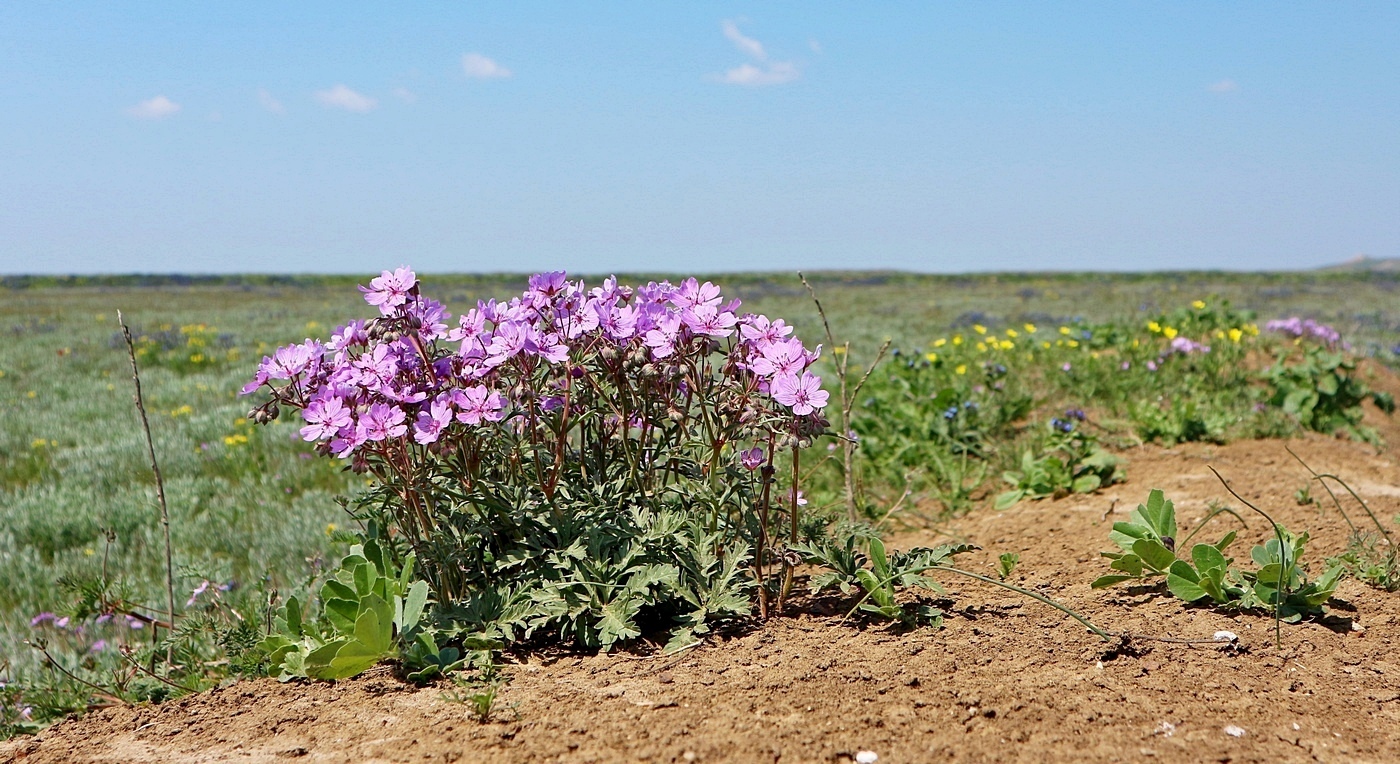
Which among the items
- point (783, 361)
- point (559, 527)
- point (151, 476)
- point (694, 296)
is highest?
point (694, 296)

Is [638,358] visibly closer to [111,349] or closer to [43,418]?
[43,418]

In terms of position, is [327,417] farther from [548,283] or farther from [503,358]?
[548,283]

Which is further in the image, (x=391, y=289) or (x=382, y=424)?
(x=391, y=289)

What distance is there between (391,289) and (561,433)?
572 mm

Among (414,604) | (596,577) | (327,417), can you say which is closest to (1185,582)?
(596,577)

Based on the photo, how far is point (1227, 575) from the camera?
2824 millimetres

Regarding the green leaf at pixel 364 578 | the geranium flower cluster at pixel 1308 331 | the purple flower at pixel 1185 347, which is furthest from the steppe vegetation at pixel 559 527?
the geranium flower cluster at pixel 1308 331

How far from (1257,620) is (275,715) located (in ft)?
8.55

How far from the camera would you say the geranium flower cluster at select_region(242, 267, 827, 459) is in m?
2.31

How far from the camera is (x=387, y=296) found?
242cm

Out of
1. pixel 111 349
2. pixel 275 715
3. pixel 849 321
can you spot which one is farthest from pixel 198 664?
pixel 849 321

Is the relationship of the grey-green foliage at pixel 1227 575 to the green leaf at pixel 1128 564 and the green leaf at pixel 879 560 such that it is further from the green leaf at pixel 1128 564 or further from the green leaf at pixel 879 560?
the green leaf at pixel 879 560

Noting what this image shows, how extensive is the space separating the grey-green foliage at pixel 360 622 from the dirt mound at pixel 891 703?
2.8 inches

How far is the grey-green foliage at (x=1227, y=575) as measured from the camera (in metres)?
2.63
